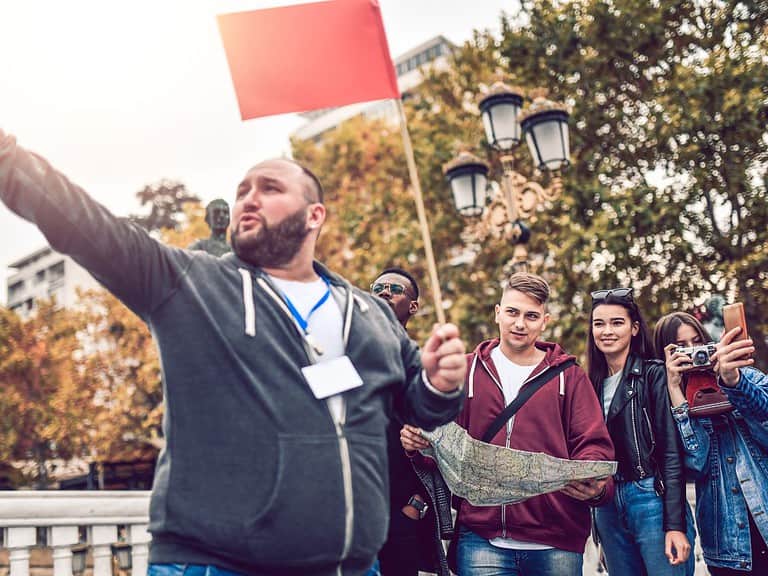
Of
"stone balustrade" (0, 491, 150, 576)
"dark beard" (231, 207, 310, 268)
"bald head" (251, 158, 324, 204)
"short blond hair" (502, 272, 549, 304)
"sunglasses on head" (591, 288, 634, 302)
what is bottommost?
"stone balustrade" (0, 491, 150, 576)

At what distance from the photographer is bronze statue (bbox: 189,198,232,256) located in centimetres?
519

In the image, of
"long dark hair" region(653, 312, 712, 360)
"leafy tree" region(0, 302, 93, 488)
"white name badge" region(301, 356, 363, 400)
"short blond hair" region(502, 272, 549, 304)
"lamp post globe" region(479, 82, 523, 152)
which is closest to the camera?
"white name badge" region(301, 356, 363, 400)

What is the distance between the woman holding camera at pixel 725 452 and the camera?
3.81m

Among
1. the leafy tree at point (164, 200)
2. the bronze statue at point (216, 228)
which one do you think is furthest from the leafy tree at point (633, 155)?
the leafy tree at point (164, 200)

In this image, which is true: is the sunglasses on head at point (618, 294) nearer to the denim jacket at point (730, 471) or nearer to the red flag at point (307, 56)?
the denim jacket at point (730, 471)

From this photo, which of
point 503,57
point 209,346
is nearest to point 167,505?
point 209,346

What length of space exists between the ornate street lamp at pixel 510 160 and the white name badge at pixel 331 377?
19.1ft

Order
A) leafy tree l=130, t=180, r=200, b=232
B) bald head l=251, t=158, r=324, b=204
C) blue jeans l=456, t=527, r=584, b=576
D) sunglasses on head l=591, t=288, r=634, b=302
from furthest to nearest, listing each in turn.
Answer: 1. leafy tree l=130, t=180, r=200, b=232
2. sunglasses on head l=591, t=288, r=634, b=302
3. blue jeans l=456, t=527, r=584, b=576
4. bald head l=251, t=158, r=324, b=204

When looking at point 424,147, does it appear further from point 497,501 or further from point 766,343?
point 497,501

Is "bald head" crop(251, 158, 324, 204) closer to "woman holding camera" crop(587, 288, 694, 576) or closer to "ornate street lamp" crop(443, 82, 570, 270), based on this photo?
"woman holding camera" crop(587, 288, 694, 576)

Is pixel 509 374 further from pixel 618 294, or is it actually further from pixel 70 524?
pixel 70 524

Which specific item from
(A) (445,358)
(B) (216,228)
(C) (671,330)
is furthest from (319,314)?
(B) (216,228)

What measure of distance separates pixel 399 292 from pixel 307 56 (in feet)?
4.41

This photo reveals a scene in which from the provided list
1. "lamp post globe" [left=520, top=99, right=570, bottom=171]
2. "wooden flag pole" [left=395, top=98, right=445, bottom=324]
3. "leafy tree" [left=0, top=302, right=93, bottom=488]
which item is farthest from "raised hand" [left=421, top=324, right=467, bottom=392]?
"leafy tree" [left=0, top=302, right=93, bottom=488]
